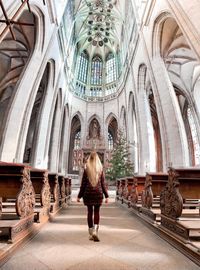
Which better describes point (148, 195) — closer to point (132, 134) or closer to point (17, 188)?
point (17, 188)

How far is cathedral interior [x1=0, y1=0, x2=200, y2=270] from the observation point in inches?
110

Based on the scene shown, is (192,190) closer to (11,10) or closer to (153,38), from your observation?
(11,10)

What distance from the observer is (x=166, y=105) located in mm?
10844

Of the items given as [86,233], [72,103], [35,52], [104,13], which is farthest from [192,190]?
[104,13]

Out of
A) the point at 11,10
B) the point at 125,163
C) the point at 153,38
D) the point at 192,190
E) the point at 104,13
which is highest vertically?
the point at 104,13

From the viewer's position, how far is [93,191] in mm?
3164

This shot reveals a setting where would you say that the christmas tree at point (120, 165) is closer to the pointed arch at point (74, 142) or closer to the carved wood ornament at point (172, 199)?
the pointed arch at point (74, 142)

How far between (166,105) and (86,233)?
8.82 m

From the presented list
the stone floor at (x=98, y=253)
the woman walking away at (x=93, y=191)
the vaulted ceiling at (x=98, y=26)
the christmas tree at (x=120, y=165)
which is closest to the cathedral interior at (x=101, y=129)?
the stone floor at (x=98, y=253)

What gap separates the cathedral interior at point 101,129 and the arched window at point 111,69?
0.91ft

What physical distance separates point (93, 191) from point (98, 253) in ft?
2.84

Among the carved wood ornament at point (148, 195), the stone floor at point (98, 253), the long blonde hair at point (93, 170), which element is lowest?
the stone floor at point (98, 253)

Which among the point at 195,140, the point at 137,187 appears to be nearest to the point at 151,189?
the point at 137,187

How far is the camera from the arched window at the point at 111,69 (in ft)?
82.9
